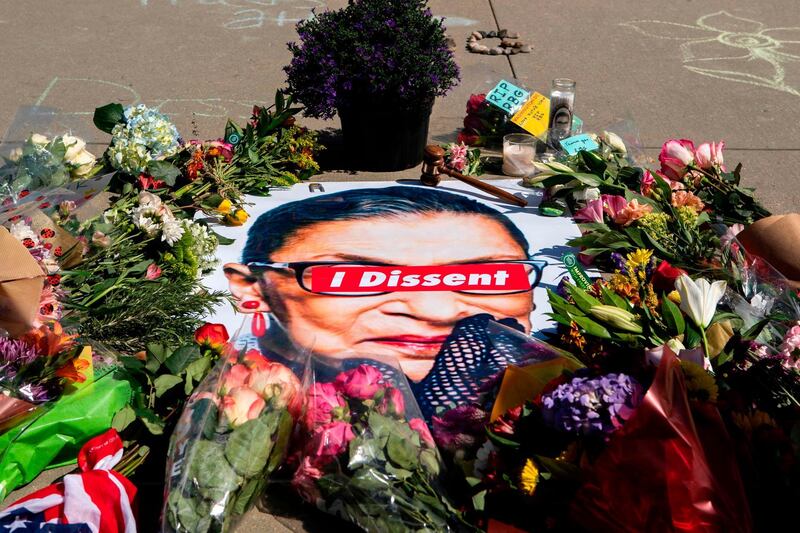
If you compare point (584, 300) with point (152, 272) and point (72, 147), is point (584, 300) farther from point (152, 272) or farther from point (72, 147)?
point (72, 147)

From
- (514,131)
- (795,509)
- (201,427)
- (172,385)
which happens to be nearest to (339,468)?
(201,427)

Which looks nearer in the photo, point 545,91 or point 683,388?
point 683,388

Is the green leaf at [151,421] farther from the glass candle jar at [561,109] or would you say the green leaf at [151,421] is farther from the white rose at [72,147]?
the glass candle jar at [561,109]

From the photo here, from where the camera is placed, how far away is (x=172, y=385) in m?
2.21

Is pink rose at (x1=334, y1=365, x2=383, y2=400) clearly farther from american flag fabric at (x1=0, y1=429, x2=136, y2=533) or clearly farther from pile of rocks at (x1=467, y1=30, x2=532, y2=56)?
pile of rocks at (x1=467, y1=30, x2=532, y2=56)

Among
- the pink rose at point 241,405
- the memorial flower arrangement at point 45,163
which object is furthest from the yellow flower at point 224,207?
the pink rose at point 241,405

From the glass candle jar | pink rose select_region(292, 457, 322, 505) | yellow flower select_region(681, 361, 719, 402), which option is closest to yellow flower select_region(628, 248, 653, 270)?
yellow flower select_region(681, 361, 719, 402)

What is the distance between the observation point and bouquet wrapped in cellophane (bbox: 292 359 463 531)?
183cm

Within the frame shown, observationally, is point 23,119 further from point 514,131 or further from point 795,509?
point 795,509

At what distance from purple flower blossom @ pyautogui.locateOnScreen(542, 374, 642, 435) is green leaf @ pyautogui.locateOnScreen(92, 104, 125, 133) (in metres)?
2.24

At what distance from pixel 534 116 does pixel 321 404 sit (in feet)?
7.57

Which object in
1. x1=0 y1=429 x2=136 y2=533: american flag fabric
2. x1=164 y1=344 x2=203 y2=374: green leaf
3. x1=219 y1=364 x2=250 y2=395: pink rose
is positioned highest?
x1=219 y1=364 x2=250 y2=395: pink rose

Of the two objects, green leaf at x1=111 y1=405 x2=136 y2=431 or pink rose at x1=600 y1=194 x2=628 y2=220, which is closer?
green leaf at x1=111 y1=405 x2=136 y2=431

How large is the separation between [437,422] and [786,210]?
2.20m
